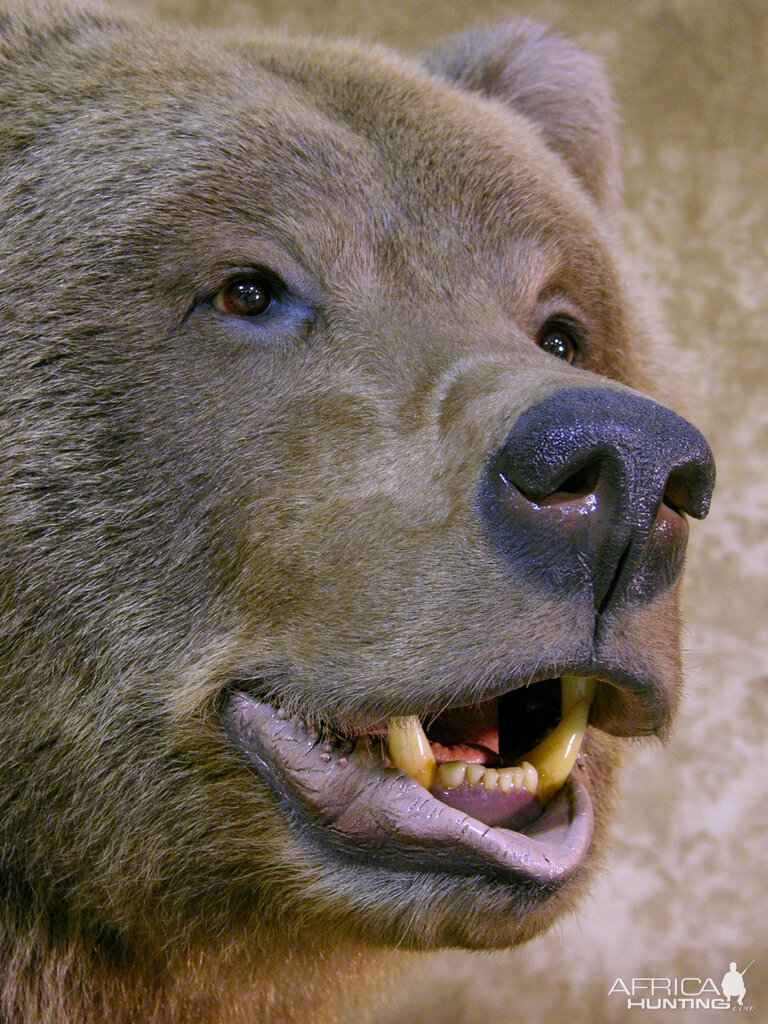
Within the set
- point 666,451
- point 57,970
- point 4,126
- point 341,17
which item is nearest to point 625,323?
point 666,451

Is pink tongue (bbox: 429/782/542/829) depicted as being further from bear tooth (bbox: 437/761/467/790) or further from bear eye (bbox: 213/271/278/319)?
bear eye (bbox: 213/271/278/319)

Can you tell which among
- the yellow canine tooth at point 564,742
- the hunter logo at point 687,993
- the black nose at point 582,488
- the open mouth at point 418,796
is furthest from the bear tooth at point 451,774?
the hunter logo at point 687,993

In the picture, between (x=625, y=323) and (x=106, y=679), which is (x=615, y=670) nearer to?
(x=106, y=679)

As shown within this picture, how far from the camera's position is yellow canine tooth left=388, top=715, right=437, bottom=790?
4.57 feet

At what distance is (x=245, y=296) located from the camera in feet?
5.24

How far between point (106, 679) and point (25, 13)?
105 cm

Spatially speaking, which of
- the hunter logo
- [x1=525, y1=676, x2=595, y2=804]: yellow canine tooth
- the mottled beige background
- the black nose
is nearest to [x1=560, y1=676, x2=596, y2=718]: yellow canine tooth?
[x1=525, y1=676, x2=595, y2=804]: yellow canine tooth

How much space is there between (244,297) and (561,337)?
61 cm

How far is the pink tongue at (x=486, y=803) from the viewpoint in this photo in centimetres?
139

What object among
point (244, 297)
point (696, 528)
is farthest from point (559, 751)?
point (696, 528)

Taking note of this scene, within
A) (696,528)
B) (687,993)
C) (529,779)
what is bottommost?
(687,993)

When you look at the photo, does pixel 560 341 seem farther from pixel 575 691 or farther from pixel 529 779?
pixel 529 779

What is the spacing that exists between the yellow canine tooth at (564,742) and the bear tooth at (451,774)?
0.46ft

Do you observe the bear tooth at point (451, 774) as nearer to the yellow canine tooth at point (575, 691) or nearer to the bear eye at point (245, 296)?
the yellow canine tooth at point (575, 691)
